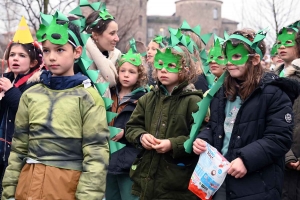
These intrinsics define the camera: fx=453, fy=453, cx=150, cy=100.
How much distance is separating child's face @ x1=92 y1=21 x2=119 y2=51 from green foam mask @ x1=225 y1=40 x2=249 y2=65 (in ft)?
5.75

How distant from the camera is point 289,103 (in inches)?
147

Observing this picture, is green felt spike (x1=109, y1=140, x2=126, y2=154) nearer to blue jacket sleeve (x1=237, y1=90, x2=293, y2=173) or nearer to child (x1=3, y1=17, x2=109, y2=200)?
child (x1=3, y1=17, x2=109, y2=200)

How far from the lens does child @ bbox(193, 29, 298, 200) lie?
3635 mm

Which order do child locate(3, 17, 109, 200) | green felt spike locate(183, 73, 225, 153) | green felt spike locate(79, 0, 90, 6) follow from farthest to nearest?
green felt spike locate(79, 0, 90, 6) < green felt spike locate(183, 73, 225, 153) < child locate(3, 17, 109, 200)

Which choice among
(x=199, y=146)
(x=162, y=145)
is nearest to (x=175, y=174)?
(x=162, y=145)

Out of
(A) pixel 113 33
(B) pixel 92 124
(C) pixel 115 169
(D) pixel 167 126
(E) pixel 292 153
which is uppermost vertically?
(A) pixel 113 33

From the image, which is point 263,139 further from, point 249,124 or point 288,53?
point 288,53

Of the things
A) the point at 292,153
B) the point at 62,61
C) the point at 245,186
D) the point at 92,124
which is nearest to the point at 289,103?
the point at 245,186

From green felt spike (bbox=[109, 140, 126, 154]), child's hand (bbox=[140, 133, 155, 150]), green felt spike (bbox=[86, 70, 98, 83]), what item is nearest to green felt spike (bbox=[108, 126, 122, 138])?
green felt spike (bbox=[109, 140, 126, 154])

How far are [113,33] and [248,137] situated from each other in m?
2.28

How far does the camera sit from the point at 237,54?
393 centimetres

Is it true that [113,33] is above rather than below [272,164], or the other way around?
above

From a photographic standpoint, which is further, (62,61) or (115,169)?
(115,169)

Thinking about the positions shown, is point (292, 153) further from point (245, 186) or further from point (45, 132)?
point (45, 132)
